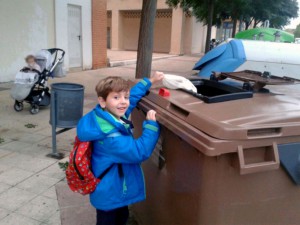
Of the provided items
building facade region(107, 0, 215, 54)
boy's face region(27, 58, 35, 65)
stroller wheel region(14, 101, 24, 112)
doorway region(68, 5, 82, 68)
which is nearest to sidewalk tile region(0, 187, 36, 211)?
stroller wheel region(14, 101, 24, 112)

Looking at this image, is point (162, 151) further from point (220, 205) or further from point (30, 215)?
point (30, 215)

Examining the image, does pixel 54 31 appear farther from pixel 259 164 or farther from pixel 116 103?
pixel 259 164

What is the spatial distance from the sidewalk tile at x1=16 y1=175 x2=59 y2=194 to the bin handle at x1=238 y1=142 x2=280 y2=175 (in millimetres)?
2537

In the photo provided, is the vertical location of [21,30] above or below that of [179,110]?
above

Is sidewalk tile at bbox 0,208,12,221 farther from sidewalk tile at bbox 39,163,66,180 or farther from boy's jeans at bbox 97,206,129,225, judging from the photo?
boy's jeans at bbox 97,206,129,225

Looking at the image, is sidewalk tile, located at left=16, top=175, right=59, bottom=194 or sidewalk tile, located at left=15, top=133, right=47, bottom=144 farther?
sidewalk tile, located at left=15, top=133, right=47, bottom=144

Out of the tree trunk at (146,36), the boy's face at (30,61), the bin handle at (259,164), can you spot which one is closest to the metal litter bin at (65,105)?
the boy's face at (30,61)

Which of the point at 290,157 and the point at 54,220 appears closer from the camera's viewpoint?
the point at 290,157

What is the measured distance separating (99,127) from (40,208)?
1636mm

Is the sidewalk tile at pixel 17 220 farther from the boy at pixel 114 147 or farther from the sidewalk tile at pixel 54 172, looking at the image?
the boy at pixel 114 147

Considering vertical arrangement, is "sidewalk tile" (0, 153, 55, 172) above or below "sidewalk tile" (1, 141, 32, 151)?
below

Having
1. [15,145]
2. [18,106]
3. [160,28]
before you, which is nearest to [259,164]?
[15,145]

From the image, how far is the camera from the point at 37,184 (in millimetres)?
3580

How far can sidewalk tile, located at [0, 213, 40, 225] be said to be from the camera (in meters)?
2.87
